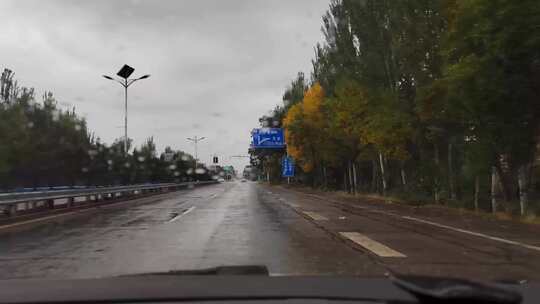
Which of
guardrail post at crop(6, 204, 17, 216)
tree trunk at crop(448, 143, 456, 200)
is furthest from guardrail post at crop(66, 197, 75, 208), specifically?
tree trunk at crop(448, 143, 456, 200)

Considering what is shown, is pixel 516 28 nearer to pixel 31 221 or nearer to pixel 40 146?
pixel 31 221

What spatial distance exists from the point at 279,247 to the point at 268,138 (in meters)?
55.9

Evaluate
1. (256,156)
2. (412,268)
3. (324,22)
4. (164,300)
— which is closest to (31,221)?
(412,268)

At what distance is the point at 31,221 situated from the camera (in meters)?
18.3

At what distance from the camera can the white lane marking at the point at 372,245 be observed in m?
10.2

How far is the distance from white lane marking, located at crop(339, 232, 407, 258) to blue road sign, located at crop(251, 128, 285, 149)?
52.5 m

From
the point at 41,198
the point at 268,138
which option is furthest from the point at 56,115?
the point at 41,198

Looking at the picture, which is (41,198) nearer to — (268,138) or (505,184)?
(505,184)

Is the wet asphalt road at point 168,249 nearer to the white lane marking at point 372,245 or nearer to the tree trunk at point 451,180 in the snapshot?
the white lane marking at point 372,245

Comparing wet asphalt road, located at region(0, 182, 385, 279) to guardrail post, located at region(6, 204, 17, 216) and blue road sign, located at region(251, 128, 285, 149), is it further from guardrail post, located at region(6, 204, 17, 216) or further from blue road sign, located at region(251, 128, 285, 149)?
blue road sign, located at region(251, 128, 285, 149)

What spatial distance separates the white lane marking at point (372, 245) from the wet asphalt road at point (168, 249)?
0.41 m

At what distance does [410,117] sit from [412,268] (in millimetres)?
20481

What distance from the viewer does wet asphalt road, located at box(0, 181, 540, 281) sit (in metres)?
8.70

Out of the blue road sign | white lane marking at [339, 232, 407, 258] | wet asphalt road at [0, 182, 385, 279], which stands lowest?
white lane marking at [339, 232, 407, 258]
